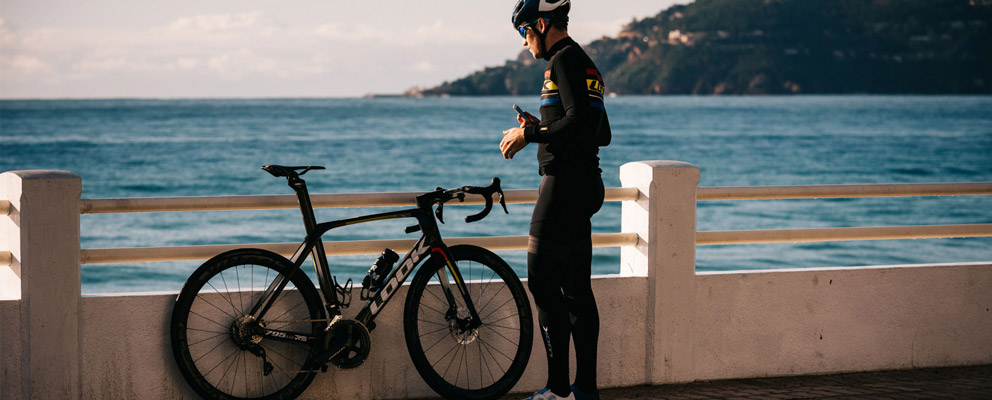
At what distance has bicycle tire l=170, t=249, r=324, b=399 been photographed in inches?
193

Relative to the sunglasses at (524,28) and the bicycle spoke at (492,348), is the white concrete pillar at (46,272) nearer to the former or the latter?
the bicycle spoke at (492,348)

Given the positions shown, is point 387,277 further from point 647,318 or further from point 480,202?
point 647,318

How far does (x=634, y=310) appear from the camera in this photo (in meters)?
5.64

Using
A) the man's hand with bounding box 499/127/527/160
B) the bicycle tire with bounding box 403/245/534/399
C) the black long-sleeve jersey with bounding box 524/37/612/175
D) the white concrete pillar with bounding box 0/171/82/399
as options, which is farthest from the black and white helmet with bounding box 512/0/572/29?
the white concrete pillar with bounding box 0/171/82/399

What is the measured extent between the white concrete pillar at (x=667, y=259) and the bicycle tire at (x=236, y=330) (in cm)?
181

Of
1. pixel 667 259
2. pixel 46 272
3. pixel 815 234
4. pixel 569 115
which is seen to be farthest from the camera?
pixel 815 234

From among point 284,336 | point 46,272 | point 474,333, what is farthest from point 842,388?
point 46,272

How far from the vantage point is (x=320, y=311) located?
5.03m

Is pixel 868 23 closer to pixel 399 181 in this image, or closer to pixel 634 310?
pixel 399 181

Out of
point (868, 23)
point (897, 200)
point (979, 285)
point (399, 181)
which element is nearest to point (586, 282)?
point (979, 285)

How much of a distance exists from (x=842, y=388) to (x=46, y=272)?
4123 mm

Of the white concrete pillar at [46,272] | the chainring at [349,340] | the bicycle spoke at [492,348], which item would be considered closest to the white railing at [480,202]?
the white concrete pillar at [46,272]

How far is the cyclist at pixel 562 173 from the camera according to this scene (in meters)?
4.54

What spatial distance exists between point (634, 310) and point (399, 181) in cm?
4154
